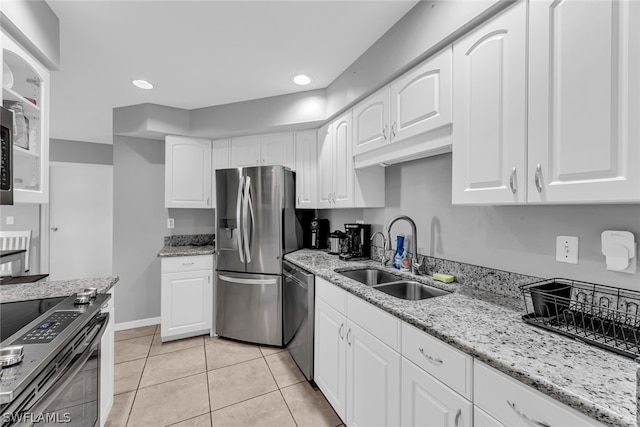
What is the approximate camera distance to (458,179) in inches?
52.4

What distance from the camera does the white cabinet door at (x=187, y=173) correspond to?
3.05 m

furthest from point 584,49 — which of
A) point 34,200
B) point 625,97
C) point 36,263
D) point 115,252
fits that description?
point 36,263

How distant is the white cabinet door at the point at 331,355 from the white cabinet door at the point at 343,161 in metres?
0.90

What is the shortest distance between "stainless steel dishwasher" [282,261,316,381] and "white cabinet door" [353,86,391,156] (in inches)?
41.8

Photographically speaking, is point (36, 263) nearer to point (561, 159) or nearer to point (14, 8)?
point (14, 8)

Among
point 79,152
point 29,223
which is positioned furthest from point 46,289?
point 79,152

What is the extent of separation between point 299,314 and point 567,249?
69.1 inches

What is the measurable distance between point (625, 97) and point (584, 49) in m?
0.21

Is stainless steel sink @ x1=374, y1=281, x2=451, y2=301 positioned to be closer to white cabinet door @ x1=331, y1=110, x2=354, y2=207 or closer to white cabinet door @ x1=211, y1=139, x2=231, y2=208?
white cabinet door @ x1=331, y1=110, x2=354, y2=207

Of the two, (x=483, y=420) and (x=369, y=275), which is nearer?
(x=483, y=420)

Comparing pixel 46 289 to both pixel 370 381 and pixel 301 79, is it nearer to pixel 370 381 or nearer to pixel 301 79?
pixel 370 381

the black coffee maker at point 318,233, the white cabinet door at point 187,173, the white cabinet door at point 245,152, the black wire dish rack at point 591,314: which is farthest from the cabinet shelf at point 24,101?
the black wire dish rack at point 591,314

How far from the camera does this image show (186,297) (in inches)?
114

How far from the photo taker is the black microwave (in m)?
1.00
